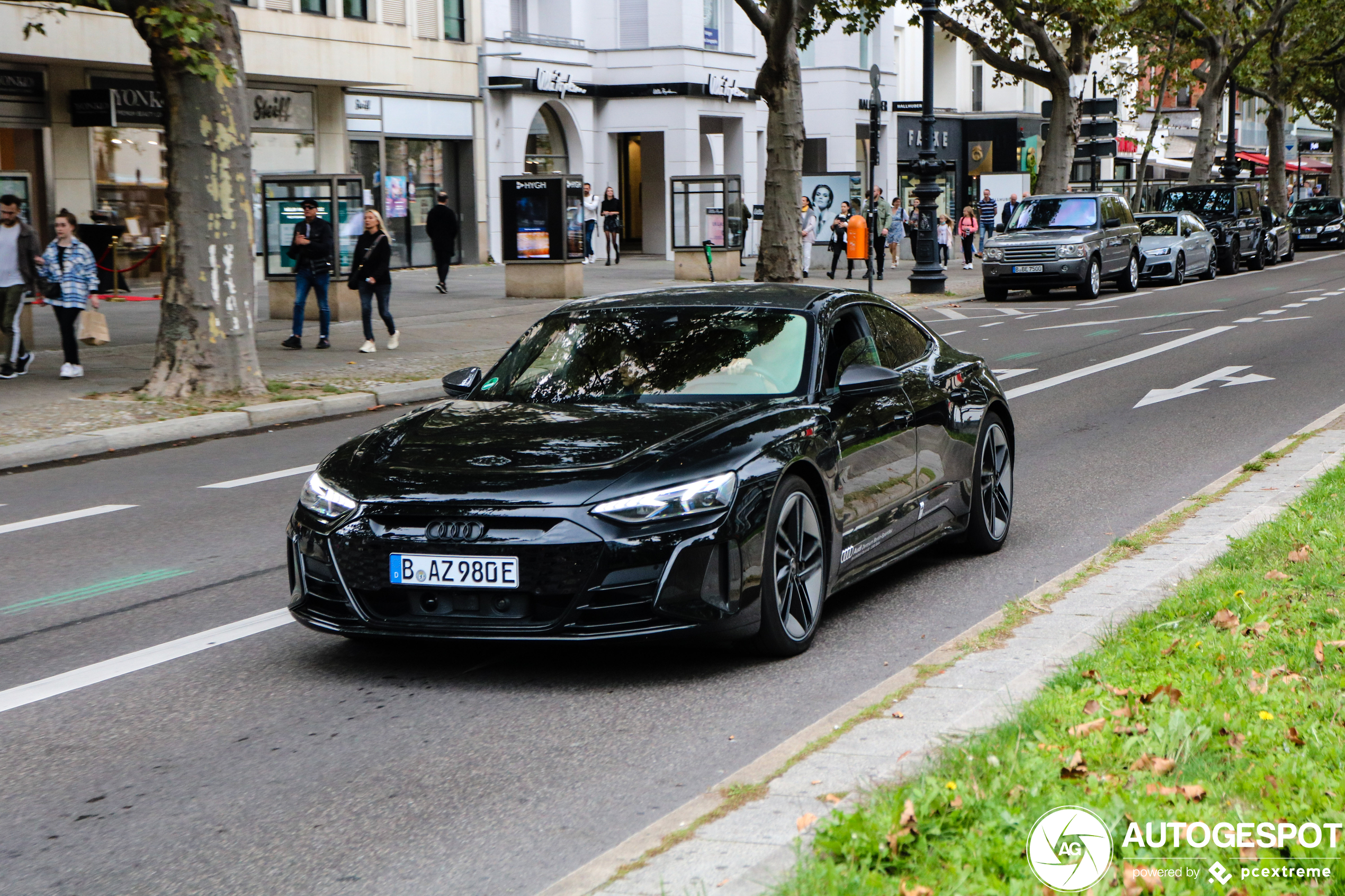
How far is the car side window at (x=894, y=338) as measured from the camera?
7.47 m

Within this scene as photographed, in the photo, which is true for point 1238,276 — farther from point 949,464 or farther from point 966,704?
point 966,704

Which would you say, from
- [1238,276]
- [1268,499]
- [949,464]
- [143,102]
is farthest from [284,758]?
[1238,276]

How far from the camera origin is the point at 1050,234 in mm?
31109

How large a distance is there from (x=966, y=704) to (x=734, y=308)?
2632mm

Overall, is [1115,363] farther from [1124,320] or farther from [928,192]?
[928,192]

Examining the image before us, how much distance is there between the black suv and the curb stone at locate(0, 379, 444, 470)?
89.3ft

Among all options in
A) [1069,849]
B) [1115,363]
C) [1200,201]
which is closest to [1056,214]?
[1200,201]

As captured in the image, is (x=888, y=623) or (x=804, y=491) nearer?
(x=804, y=491)

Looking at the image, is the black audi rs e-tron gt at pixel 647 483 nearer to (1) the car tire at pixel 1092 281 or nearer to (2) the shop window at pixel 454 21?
(1) the car tire at pixel 1092 281

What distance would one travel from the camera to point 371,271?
19.4m

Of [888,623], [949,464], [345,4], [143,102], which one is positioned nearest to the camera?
[888,623]

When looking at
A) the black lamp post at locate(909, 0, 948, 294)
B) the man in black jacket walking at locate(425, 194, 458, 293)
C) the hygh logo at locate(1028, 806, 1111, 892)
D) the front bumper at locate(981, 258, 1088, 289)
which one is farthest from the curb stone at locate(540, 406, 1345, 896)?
the man in black jacket walking at locate(425, 194, 458, 293)

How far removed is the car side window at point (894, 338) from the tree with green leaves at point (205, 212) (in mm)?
8501

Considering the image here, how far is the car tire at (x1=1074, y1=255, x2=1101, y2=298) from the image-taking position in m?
30.9
